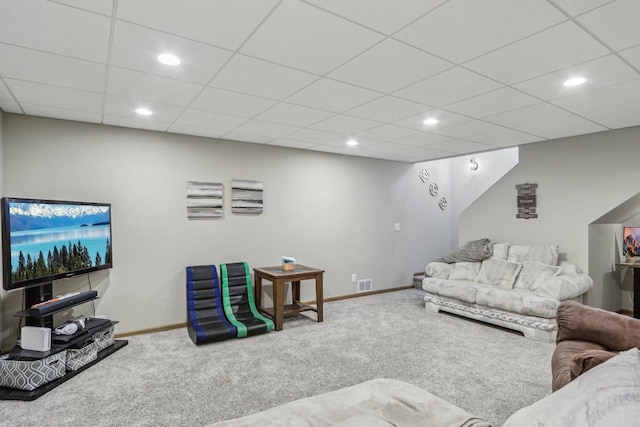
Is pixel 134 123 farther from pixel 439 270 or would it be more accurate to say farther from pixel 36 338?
pixel 439 270

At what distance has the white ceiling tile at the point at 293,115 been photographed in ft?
10.9

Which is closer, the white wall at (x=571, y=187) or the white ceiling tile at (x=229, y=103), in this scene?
the white ceiling tile at (x=229, y=103)

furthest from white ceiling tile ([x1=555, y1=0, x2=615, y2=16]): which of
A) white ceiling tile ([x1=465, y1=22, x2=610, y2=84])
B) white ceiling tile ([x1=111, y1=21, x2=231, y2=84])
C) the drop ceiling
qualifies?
white ceiling tile ([x1=111, y1=21, x2=231, y2=84])

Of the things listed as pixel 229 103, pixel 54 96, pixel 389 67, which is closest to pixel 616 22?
pixel 389 67

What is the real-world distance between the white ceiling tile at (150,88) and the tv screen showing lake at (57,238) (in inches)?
52.9

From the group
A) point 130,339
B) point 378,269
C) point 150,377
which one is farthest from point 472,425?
point 378,269

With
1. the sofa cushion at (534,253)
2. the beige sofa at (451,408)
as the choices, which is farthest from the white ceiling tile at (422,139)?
the beige sofa at (451,408)

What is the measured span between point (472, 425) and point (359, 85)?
7.63 feet

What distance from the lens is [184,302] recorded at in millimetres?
4477

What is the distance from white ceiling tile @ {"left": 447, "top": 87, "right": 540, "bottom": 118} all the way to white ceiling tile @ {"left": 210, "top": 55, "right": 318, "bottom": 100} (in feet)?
4.88

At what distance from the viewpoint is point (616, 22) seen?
6.00ft

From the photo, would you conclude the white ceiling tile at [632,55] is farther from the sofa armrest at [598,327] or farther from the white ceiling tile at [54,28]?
the white ceiling tile at [54,28]

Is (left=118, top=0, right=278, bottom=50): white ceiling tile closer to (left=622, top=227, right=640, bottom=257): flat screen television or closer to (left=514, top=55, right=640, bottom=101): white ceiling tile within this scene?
(left=514, top=55, right=640, bottom=101): white ceiling tile

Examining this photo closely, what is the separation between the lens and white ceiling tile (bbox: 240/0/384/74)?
179cm
